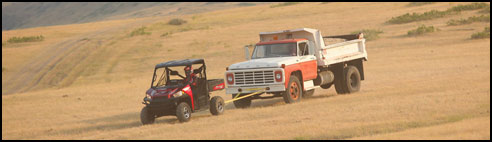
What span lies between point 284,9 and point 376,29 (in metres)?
18.3

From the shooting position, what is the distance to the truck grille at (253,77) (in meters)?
19.5

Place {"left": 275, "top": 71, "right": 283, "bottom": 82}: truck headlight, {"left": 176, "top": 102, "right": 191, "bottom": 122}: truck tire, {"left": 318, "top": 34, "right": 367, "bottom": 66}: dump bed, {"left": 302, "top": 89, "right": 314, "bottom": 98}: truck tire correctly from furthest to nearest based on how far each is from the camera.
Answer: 1. {"left": 302, "top": 89, "right": 314, "bottom": 98}: truck tire
2. {"left": 318, "top": 34, "right": 367, "bottom": 66}: dump bed
3. {"left": 275, "top": 71, "right": 283, "bottom": 82}: truck headlight
4. {"left": 176, "top": 102, "right": 191, "bottom": 122}: truck tire

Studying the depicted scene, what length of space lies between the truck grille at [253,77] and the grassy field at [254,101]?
716 millimetres

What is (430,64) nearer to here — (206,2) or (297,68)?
(297,68)

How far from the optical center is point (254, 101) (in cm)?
2275

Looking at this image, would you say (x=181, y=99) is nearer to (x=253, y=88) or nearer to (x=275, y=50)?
(x=253, y=88)

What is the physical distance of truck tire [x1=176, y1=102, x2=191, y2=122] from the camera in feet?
56.1

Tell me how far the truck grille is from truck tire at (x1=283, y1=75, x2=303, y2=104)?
50 centimetres

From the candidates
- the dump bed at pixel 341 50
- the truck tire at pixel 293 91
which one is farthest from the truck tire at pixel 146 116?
the dump bed at pixel 341 50

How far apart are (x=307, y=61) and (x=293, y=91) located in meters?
1.09

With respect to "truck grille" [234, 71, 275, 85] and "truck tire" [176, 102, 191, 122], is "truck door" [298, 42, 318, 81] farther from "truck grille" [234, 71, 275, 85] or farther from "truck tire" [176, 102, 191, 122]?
"truck tire" [176, 102, 191, 122]

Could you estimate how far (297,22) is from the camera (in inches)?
1978

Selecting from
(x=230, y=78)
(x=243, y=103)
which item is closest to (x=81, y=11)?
(x=243, y=103)

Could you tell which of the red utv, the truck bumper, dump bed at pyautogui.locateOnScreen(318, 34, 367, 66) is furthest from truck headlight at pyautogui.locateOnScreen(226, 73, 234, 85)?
dump bed at pyautogui.locateOnScreen(318, 34, 367, 66)
